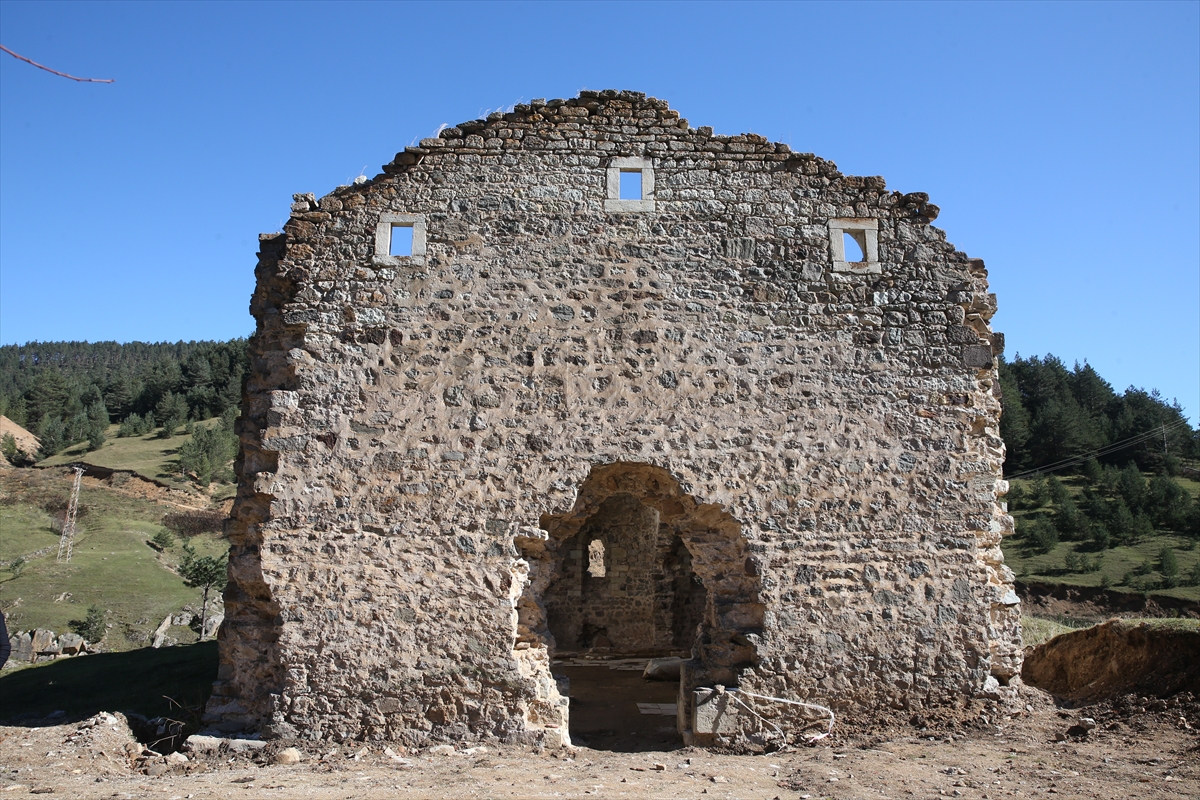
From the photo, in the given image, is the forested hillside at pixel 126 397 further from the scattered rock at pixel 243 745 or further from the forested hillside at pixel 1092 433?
the scattered rock at pixel 243 745

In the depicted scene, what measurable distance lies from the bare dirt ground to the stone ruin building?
298mm

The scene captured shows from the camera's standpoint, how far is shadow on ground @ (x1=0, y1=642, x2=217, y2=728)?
7.07 meters

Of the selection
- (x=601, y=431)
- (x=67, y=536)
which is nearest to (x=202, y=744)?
(x=601, y=431)

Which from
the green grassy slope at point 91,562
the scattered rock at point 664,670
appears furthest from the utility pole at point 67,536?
the scattered rock at point 664,670

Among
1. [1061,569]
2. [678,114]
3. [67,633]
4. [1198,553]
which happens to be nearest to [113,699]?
[678,114]

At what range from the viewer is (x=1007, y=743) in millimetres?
5867

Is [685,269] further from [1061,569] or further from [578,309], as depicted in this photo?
[1061,569]

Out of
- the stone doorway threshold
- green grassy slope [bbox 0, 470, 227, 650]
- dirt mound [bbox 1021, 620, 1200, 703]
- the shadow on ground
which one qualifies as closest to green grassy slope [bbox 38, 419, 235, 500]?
green grassy slope [bbox 0, 470, 227, 650]

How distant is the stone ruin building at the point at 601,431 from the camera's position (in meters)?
6.12

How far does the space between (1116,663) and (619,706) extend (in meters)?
5.10

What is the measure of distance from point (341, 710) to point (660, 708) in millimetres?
3713

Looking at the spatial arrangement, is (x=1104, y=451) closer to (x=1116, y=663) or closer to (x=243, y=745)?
(x=1116, y=663)

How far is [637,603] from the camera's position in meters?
13.5

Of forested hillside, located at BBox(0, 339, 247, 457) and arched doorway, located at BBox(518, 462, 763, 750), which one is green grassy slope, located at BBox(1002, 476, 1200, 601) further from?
forested hillside, located at BBox(0, 339, 247, 457)
